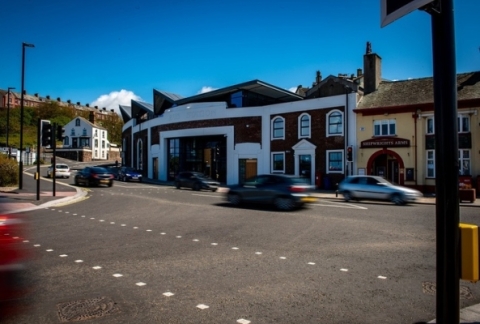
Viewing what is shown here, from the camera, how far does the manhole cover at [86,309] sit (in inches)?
169

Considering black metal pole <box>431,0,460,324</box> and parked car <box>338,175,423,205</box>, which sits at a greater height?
black metal pole <box>431,0,460,324</box>

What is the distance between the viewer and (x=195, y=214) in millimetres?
13781

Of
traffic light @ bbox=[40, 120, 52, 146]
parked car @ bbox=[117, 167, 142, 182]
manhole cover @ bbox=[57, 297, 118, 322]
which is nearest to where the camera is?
manhole cover @ bbox=[57, 297, 118, 322]

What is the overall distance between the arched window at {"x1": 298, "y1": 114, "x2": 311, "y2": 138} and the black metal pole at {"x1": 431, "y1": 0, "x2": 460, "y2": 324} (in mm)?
29027

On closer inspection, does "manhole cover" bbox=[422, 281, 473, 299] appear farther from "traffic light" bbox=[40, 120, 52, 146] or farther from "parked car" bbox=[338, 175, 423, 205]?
"traffic light" bbox=[40, 120, 52, 146]

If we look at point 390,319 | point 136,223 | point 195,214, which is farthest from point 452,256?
point 195,214

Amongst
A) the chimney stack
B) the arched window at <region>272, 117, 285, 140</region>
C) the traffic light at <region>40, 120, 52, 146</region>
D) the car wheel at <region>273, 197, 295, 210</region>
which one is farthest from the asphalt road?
the arched window at <region>272, 117, 285, 140</region>

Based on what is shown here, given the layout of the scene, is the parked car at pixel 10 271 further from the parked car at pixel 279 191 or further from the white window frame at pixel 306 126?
the white window frame at pixel 306 126

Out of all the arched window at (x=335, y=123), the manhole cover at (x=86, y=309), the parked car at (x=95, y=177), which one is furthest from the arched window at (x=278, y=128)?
the manhole cover at (x=86, y=309)

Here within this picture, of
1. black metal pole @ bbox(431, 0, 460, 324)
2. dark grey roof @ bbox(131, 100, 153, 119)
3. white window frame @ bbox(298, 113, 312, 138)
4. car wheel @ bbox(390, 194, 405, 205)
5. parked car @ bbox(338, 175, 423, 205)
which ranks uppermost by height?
dark grey roof @ bbox(131, 100, 153, 119)

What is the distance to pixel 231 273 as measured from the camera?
616cm

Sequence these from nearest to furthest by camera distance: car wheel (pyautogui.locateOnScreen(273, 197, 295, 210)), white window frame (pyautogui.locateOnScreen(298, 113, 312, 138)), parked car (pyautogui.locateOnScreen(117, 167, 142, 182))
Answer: car wheel (pyautogui.locateOnScreen(273, 197, 295, 210)) → white window frame (pyautogui.locateOnScreen(298, 113, 312, 138)) → parked car (pyautogui.locateOnScreen(117, 167, 142, 182))

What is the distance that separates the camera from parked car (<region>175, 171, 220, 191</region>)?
2834 centimetres

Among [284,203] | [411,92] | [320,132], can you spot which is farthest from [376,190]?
[411,92]
